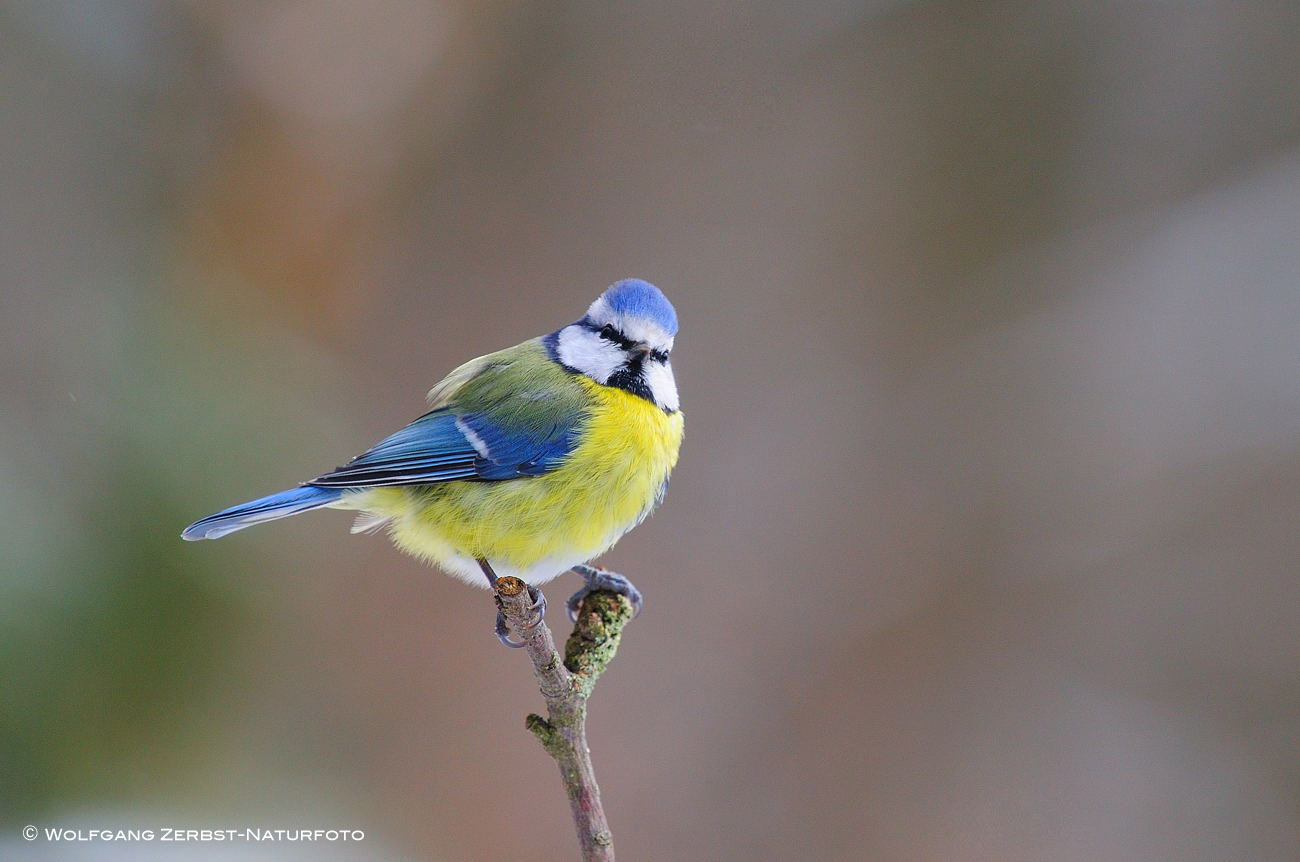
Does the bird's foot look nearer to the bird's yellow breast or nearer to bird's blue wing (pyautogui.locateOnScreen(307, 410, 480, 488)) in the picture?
the bird's yellow breast

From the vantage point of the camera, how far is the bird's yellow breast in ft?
4.92

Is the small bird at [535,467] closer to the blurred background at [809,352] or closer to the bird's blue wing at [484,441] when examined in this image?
the bird's blue wing at [484,441]

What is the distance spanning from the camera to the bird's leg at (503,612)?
1.21m

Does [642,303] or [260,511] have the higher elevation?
[642,303]

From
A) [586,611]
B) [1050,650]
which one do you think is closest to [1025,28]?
[1050,650]

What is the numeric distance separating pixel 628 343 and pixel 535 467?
0.85ft

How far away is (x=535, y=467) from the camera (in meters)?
1.53

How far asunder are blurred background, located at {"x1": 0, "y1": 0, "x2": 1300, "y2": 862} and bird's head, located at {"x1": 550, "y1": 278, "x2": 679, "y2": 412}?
3.59ft

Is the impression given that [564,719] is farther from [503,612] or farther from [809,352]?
[809,352]

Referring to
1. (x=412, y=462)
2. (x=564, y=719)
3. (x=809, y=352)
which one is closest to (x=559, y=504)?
(x=412, y=462)

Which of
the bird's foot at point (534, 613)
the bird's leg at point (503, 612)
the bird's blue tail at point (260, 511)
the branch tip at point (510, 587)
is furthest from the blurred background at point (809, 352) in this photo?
the branch tip at point (510, 587)

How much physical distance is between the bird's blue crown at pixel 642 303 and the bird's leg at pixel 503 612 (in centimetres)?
45

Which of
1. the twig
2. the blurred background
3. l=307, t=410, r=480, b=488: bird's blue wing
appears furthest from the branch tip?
the blurred background

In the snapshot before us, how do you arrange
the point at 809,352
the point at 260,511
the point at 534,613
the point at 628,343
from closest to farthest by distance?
the point at 534,613 → the point at 260,511 → the point at 628,343 → the point at 809,352
